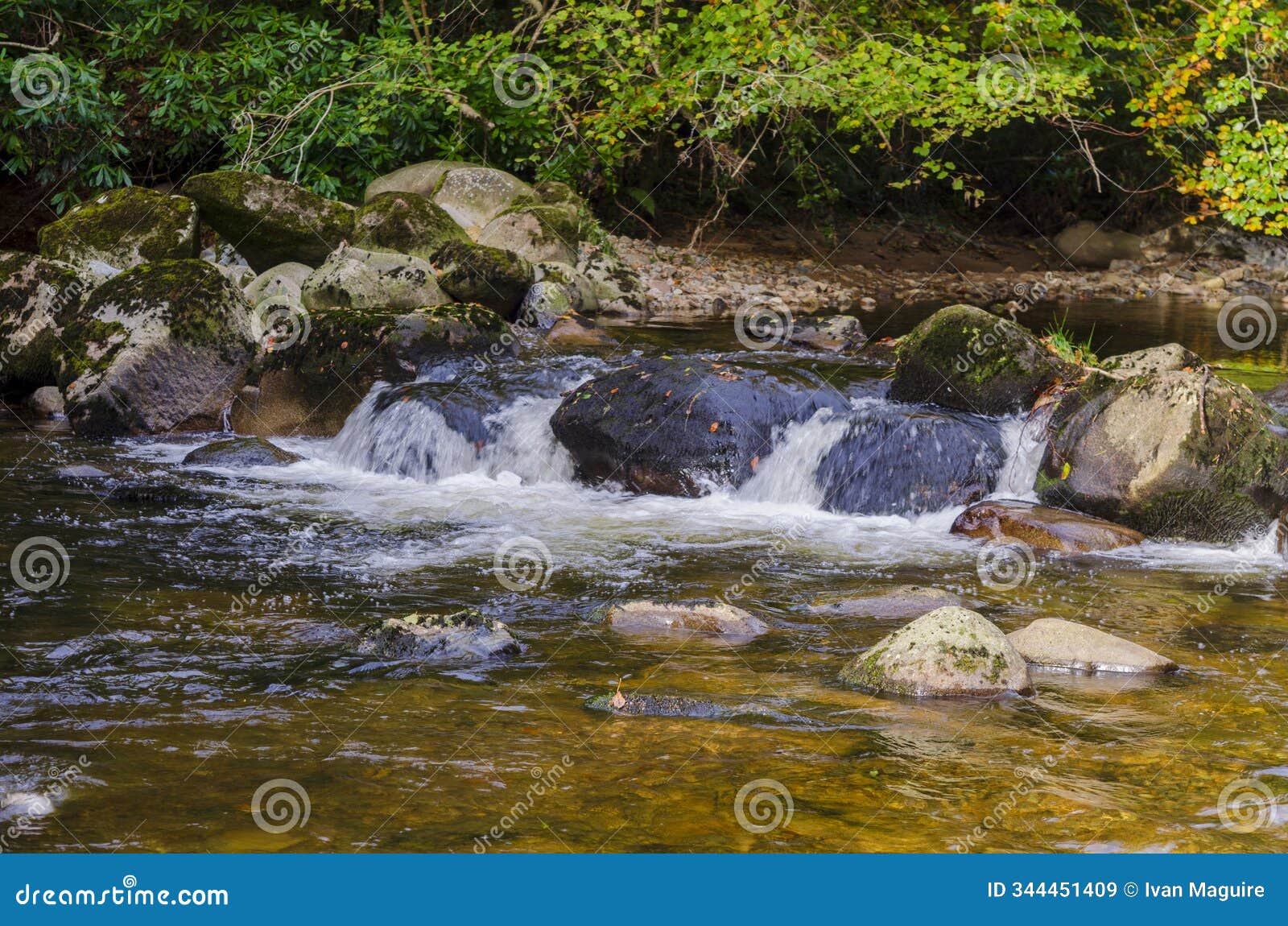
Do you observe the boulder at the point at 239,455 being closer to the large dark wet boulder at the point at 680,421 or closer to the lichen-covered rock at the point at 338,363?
the lichen-covered rock at the point at 338,363

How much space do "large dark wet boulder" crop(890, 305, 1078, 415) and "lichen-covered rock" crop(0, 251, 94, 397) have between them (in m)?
7.18

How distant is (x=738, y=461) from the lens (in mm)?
8742

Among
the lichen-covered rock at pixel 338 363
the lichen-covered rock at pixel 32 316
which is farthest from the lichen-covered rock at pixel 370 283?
the lichen-covered rock at pixel 32 316

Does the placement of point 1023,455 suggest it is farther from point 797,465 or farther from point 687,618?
point 687,618

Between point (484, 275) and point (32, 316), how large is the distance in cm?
411

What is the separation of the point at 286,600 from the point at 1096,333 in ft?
34.3

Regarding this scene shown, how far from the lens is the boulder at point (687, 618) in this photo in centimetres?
567

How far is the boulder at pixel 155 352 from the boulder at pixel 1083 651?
23.8ft

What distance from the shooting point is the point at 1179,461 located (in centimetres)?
753

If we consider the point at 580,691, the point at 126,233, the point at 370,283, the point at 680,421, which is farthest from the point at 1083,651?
the point at 126,233

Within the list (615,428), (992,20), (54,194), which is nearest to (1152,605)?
(615,428)

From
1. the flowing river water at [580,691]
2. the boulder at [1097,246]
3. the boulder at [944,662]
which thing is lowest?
the flowing river water at [580,691]

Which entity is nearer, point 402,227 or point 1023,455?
point 1023,455

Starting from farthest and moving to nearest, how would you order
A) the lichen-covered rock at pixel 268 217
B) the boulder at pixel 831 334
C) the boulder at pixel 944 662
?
1. the lichen-covered rock at pixel 268 217
2. the boulder at pixel 831 334
3. the boulder at pixel 944 662
